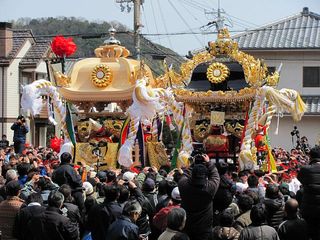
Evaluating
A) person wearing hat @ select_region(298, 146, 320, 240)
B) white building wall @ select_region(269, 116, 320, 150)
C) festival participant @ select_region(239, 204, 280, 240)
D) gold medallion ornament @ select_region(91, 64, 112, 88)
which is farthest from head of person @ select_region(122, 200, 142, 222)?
white building wall @ select_region(269, 116, 320, 150)

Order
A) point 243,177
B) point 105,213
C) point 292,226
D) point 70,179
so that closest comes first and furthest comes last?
point 292,226
point 105,213
point 70,179
point 243,177

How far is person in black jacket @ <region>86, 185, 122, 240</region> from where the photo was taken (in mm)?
9203

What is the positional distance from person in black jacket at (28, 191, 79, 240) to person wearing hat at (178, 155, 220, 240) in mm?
1329

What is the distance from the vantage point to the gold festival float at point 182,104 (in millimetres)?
18703

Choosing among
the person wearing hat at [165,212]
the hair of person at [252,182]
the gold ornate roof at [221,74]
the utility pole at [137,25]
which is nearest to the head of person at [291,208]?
the person wearing hat at [165,212]

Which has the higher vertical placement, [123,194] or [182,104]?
[182,104]

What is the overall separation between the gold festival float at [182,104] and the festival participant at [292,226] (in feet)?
31.6

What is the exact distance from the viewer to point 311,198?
8.84 metres

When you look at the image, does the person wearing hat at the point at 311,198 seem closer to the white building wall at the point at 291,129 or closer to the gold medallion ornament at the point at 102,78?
the gold medallion ornament at the point at 102,78

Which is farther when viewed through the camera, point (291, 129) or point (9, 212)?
point (291, 129)

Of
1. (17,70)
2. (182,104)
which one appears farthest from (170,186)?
(17,70)

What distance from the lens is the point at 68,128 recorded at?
20.8 m

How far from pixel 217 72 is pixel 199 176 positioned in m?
10.8

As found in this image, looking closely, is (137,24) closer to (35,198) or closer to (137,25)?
(137,25)
